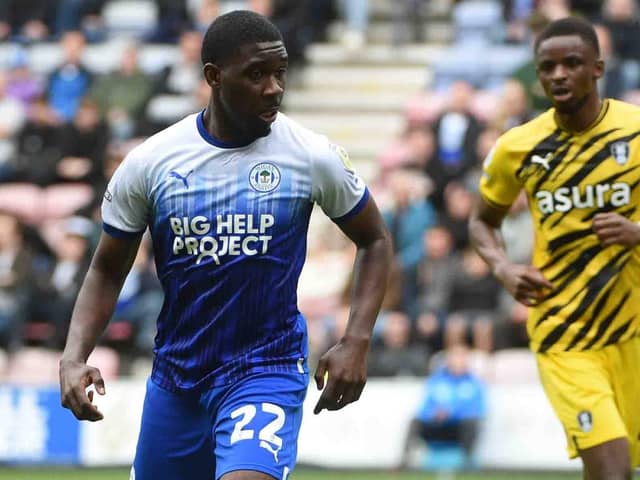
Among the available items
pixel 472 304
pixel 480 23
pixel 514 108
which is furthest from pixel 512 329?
pixel 480 23

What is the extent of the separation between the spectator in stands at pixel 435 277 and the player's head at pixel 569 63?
22.1ft

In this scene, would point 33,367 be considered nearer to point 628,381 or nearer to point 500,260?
point 500,260

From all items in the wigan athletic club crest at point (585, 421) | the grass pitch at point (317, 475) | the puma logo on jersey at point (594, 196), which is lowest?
the grass pitch at point (317, 475)

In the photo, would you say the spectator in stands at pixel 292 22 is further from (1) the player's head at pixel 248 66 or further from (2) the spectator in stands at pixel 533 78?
(1) the player's head at pixel 248 66

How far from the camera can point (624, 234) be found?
750cm

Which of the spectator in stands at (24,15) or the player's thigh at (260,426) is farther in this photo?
the spectator in stands at (24,15)

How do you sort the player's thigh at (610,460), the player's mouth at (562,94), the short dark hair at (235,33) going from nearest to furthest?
1. the short dark hair at (235,33)
2. the player's thigh at (610,460)
3. the player's mouth at (562,94)

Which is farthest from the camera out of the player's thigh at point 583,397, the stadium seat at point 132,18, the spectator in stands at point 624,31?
the stadium seat at point 132,18

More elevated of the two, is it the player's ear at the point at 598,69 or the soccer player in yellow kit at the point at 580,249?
the player's ear at the point at 598,69

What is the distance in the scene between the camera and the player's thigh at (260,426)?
608 centimetres

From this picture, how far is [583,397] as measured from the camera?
764 cm

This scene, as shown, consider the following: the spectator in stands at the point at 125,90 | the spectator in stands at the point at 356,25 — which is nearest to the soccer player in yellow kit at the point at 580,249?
the spectator in stands at the point at 125,90

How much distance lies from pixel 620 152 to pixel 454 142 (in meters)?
8.28

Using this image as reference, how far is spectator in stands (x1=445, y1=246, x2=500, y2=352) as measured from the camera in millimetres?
14094
